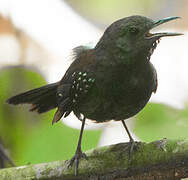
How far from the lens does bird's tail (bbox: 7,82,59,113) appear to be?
3.83 m

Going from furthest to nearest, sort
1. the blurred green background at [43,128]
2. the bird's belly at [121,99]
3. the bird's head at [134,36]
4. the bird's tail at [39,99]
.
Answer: the bird's tail at [39,99] → the blurred green background at [43,128] → the bird's belly at [121,99] → the bird's head at [134,36]

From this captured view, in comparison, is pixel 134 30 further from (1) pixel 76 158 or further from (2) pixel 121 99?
(1) pixel 76 158

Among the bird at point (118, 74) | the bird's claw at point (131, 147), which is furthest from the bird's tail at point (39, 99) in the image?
the bird's claw at point (131, 147)

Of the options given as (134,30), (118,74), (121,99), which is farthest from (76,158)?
(134,30)

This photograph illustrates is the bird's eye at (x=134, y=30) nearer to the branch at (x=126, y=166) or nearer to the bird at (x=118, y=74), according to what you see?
the bird at (x=118, y=74)

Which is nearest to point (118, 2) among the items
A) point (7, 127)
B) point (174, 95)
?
point (174, 95)

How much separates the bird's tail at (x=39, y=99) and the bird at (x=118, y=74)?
1.66 feet

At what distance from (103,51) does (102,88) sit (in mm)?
260

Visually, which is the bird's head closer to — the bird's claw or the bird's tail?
the bird's claw

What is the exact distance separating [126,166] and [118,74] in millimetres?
596

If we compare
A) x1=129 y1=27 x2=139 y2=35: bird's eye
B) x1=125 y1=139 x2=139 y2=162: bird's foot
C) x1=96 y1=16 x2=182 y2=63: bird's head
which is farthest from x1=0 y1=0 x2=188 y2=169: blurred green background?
x1=129 y1=27 x2=139 y2=35: bird's eye

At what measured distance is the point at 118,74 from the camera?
3.13 meters

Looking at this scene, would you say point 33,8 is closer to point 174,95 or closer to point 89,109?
point 174,95

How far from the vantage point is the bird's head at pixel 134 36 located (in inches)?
117
